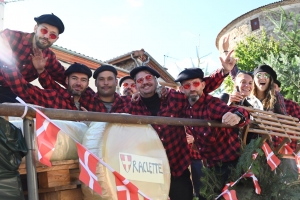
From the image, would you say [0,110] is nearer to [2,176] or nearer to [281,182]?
[2,176]

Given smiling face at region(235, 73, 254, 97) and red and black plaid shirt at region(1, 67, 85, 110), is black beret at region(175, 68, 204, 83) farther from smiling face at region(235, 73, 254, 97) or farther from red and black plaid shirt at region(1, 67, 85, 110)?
smiling face at region(235, 73, 254, 97)

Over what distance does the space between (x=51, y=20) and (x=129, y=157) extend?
1.69 m

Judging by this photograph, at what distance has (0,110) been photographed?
1.83m

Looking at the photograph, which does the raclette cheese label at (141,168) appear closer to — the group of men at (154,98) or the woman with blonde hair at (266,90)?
the group of men at (154,98)

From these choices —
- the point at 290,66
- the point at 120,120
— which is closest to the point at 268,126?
the point at 120,120

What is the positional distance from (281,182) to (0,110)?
270 centimetres

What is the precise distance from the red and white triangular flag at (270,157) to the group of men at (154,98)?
25 centimetres

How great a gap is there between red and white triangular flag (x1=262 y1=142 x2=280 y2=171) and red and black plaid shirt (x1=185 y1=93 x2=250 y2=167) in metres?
0.25

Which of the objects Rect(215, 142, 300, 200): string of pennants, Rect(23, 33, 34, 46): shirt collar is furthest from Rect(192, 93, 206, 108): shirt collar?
Rect(23, 33, 34, 46): shirt collar

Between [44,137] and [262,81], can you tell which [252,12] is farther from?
[44,137]

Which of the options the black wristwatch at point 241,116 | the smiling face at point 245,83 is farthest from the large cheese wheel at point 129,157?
the smiling face at point 245,83

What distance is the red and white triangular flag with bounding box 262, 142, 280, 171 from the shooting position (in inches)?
136

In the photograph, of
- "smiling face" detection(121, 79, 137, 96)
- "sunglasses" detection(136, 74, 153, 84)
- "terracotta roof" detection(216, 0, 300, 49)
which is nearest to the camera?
"sunglasses" detection(136, 74, 153, 84)

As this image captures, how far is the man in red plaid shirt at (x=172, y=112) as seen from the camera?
11.7ft
